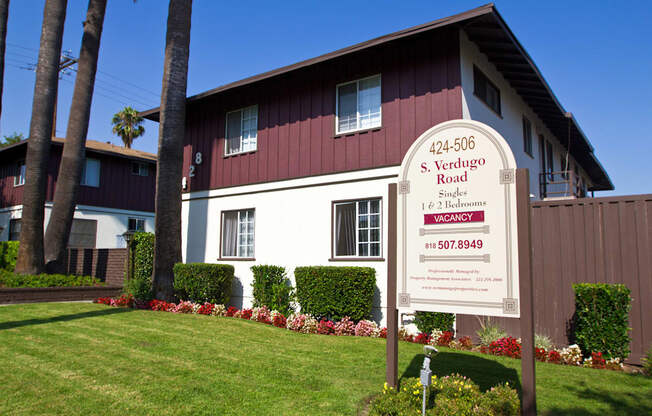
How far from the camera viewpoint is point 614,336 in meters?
7.25

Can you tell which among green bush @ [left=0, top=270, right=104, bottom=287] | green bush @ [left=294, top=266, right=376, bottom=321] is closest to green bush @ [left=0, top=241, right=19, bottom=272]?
green bush @ [left=0, top=270, right=104, bottom=287]

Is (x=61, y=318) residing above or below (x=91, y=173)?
below

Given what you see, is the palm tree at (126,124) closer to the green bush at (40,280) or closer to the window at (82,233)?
the window at (82,233)

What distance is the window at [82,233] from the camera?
75.4 ft

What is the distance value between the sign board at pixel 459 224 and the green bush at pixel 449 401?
77 centimetres

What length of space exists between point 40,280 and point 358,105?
11.4 metres

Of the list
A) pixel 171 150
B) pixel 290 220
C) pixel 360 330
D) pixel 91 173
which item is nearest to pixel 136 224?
pixel 91 173

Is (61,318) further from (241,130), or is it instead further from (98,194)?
(98,194)

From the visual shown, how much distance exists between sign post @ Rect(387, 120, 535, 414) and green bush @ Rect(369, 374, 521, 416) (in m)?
0.31

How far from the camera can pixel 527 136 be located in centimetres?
1529

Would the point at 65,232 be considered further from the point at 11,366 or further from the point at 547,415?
the point at 547,415

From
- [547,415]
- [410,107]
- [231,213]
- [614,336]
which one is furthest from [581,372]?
[231,213]

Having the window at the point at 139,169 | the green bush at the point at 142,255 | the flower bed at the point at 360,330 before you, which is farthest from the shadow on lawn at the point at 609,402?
the window at the point at 139,169

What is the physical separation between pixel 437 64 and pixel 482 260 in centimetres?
698
